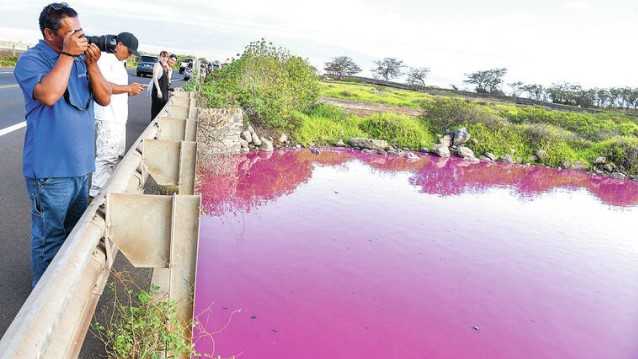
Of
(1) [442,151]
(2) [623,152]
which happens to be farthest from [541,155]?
(1) [442,151]

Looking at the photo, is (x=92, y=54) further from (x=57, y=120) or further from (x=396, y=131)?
(x=396, y=131)

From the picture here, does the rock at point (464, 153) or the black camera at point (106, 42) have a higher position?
the black camera at point (106, 42)

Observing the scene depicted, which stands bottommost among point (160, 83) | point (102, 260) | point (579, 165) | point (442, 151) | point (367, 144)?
point (579, 165)

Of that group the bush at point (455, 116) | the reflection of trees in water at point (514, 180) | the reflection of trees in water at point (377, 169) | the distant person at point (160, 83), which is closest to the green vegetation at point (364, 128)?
the bush at point (455, 116)

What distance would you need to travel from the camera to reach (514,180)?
19812mm

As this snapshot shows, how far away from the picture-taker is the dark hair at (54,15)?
8.52 feet

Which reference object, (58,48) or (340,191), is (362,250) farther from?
(58,48)

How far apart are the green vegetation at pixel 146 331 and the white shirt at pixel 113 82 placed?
267 centimetres

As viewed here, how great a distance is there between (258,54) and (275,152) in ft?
Result: 19.4

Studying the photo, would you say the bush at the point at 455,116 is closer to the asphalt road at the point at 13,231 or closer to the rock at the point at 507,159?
the rock at the point at 507,159

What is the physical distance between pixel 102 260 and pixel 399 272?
6.19m

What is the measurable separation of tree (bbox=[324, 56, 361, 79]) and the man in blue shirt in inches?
3101

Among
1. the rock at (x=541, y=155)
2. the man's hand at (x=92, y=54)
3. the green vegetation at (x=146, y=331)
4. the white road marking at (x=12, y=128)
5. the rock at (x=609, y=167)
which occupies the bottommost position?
the rock at (x=609, y=167)

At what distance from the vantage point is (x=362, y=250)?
8.70 metres
